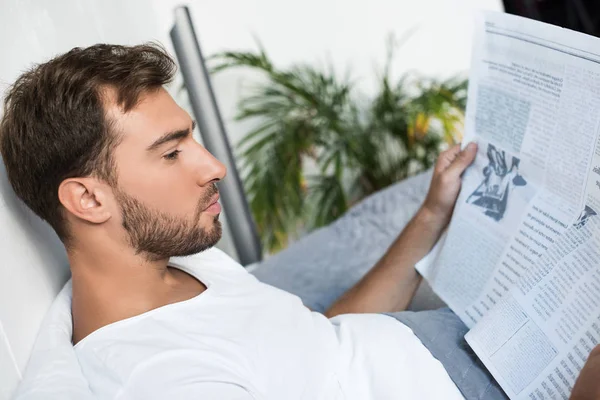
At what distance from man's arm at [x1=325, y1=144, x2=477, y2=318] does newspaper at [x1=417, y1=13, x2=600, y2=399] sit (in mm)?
42

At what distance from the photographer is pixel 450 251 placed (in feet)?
4.25

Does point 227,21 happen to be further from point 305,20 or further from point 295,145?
point 295,145

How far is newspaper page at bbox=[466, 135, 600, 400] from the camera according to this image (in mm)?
969

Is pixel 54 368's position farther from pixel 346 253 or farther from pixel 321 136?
pixel 321 136

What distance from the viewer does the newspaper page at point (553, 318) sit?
3.18 ft

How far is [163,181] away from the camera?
1084 mm

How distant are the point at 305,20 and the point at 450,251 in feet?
5.50

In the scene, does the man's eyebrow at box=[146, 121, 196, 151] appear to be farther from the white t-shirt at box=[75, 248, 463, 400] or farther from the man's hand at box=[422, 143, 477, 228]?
the man's hand at box=[422, 143, 477, 228]

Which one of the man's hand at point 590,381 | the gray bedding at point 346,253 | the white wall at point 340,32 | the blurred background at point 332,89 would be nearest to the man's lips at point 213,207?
the gray bedding at point 346,253

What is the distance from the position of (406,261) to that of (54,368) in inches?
25.2

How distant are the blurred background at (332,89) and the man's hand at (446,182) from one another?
109 cm

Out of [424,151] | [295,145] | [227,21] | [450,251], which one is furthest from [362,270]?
[227,21]

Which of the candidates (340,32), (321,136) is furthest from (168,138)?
(340,32)

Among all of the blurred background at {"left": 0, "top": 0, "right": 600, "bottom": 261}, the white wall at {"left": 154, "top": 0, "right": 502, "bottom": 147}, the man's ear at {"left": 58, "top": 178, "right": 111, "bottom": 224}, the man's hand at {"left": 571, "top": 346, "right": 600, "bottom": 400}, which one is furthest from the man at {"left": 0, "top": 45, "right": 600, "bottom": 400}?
the white wall at {"left": 154, "top": 0, "right": 502, "bottom": 147}
